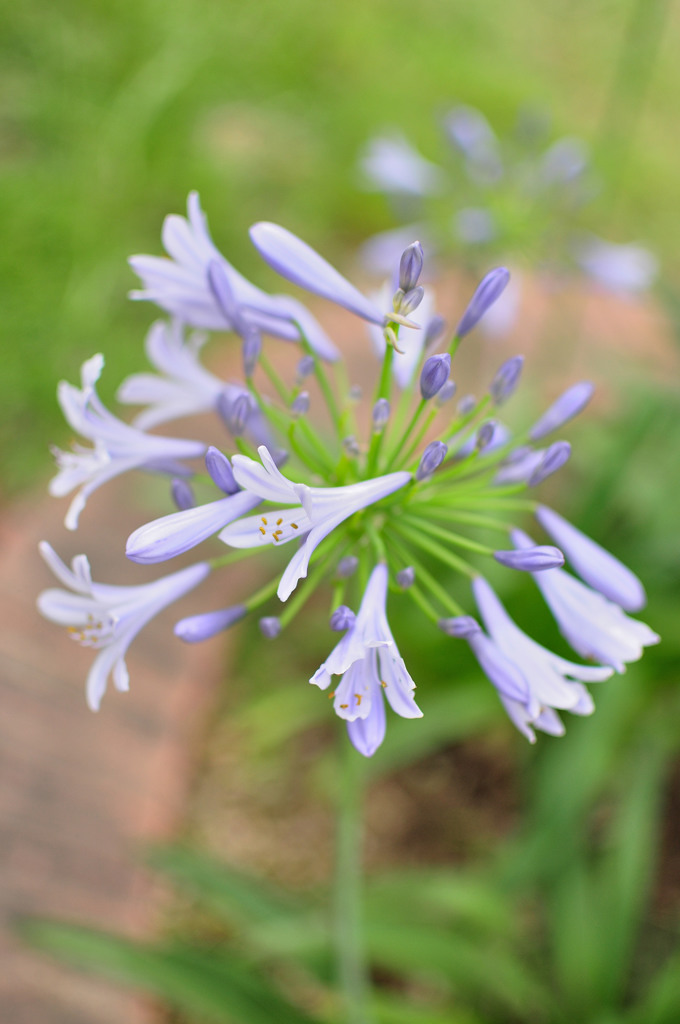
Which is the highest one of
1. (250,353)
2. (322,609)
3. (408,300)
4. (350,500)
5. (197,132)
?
(197,132)

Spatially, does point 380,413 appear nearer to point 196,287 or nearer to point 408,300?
point 408,300

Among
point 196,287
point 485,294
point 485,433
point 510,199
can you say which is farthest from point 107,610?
point 510,199

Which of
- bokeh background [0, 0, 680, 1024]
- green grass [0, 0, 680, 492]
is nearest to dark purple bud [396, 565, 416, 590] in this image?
bokeh background [0, 0, 680, 1024]

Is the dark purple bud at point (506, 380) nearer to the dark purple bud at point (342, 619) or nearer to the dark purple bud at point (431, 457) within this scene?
the dark purple bud at point (431, 457)

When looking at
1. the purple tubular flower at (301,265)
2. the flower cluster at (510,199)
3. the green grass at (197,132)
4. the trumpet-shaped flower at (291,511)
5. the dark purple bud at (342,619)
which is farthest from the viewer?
the green grass at (197,132)

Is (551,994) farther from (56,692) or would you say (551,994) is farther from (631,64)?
(631,64)

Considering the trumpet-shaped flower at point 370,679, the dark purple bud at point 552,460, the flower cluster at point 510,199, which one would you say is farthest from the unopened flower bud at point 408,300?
the flower cluster at point 510,199
